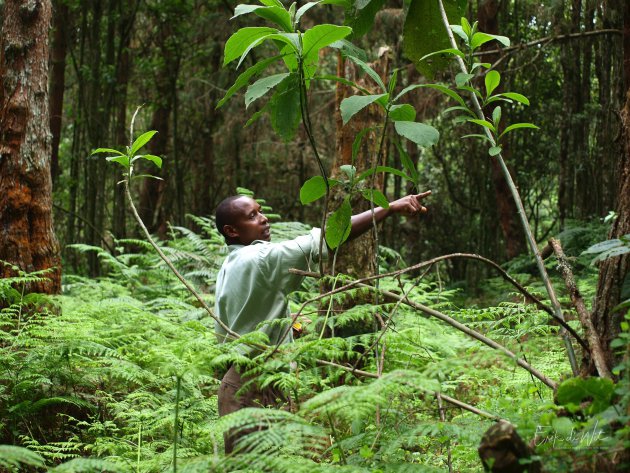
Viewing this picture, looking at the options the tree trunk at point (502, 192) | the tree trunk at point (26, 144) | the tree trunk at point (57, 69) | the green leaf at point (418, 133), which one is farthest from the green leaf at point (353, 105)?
the tree trunk at point (57, 69)

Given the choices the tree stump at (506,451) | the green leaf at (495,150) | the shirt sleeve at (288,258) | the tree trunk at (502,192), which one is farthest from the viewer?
the tree trunk at (502,192)

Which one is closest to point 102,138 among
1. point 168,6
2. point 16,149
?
point 168,6

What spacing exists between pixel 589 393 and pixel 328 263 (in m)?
2.53

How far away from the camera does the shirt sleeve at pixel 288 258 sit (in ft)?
9.00

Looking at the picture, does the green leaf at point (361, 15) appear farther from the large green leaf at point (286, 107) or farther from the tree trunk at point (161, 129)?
the tree trunk at point (161, 129)

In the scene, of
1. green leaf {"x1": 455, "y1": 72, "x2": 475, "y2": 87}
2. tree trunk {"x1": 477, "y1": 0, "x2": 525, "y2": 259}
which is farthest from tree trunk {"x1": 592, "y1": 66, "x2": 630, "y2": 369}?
tree trunk {"x1": 477, "y1": 0, "x2": 525, "y2": 259}

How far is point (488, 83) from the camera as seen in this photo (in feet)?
7.00

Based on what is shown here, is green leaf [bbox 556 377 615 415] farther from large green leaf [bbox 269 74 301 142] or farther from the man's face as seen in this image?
the man's face

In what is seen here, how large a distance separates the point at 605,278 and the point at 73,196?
35.4ft

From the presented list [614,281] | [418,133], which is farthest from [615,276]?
[418,133]

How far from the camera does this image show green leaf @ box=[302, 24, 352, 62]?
6.34 feet

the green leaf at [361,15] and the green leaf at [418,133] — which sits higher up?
the green leaf at [361,15]

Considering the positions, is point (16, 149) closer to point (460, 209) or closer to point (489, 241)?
point (489, 241)

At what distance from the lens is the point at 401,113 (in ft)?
7.06
